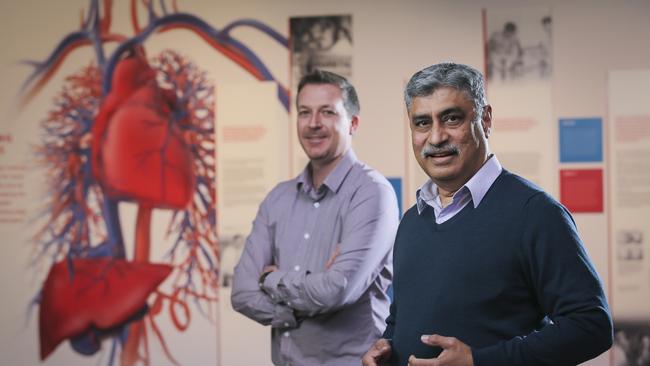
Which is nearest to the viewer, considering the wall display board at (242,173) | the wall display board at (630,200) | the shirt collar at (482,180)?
the shirt collar at (482,180)

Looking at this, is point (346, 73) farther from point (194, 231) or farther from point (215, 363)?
point (215, 363)

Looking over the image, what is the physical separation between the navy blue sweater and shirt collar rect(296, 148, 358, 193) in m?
0.80

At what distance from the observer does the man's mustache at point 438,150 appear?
1509 millimetres

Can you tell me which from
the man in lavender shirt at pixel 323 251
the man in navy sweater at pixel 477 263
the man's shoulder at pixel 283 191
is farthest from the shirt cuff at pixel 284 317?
the man in navy sweater at pixel 477 263

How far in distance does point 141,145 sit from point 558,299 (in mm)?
2908

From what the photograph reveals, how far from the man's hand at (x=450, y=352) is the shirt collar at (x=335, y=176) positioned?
102cm

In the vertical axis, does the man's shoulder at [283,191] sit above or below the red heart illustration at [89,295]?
above

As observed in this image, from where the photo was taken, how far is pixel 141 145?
381 centimetres

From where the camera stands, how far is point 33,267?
3.88 metres

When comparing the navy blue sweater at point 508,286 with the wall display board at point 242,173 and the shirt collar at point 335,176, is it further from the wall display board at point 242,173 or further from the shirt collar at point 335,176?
the wall display board at point 242,173

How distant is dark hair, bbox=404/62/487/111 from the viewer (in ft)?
4.91

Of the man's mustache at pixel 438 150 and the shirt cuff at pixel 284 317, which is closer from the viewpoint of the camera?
the man's mustache at pixel 438 150

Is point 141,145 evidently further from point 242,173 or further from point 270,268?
point 270,268

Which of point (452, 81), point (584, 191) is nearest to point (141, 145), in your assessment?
point (584, 191)
